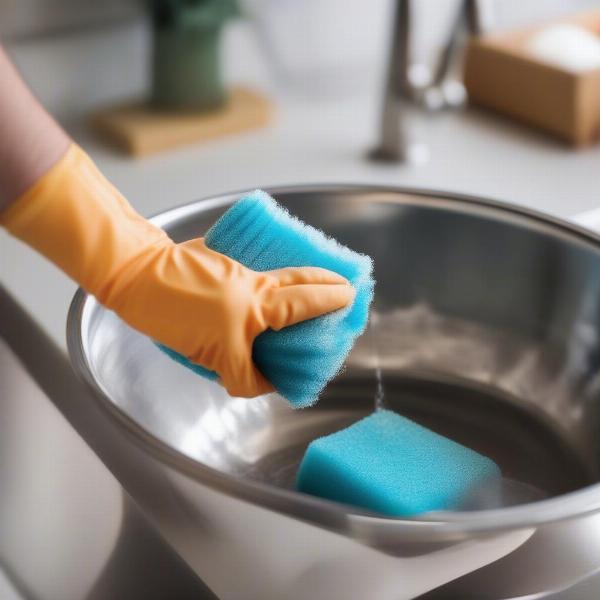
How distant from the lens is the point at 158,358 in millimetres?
738

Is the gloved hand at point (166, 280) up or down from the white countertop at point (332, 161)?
up

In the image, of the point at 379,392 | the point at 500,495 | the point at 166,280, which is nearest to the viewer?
the point at 166,280

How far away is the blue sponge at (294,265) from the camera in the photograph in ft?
1.95

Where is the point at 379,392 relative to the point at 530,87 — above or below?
below

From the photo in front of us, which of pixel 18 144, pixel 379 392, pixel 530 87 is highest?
pixel 18 144

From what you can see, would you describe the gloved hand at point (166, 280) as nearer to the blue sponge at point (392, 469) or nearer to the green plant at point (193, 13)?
the blue sponge at point (392, 469)

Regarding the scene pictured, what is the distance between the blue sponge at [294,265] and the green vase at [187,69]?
1.61 feet

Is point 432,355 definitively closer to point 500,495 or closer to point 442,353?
point 442,353

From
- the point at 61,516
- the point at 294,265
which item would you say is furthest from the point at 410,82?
the point at 61,516

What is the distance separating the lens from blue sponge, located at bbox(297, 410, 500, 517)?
0.64 m

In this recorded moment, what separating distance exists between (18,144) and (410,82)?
1.83ft

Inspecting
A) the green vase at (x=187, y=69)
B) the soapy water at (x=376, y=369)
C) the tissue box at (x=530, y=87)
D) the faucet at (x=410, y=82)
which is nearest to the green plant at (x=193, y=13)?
the green vase at (x=187, y=69)

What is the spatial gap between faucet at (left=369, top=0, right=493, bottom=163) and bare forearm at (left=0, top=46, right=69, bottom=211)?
536 millimetres

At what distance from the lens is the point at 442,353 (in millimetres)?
859
